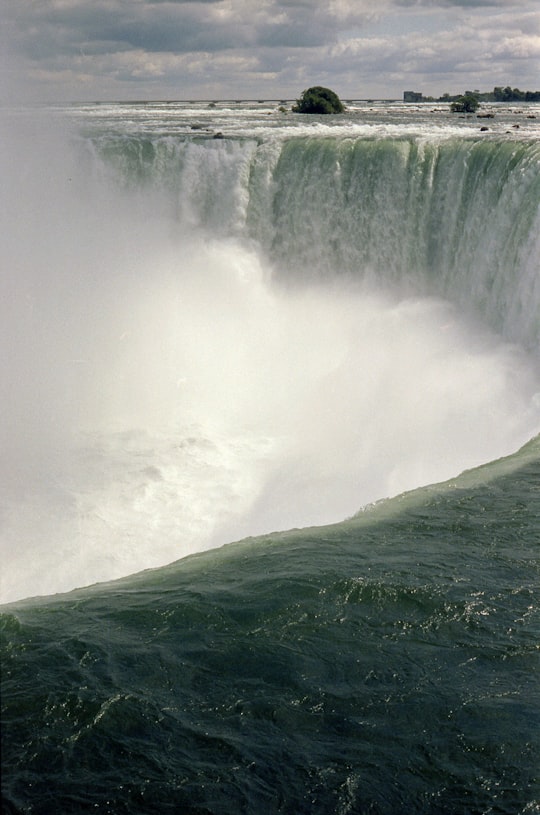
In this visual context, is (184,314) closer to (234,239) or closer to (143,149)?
(234,239)

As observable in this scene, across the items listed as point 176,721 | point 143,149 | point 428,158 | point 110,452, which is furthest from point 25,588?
point 143,149

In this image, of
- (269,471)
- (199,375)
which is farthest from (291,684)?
(199,375)

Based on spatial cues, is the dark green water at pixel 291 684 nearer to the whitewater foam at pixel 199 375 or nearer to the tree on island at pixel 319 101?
the whitewater foam at pixel 199 375

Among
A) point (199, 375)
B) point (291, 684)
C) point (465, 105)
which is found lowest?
point (291, 684)

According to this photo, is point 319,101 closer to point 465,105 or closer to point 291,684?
point 465,105

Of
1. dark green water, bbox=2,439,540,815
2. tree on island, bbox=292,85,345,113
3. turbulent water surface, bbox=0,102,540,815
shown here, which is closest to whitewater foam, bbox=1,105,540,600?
turbulent water surface, bbox=0,102,540,815

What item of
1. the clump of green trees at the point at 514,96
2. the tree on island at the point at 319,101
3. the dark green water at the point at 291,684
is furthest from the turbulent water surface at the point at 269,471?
the clump of green trees at the point at 514,96

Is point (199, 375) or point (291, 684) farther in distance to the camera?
point (199, 375)
